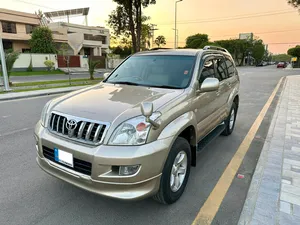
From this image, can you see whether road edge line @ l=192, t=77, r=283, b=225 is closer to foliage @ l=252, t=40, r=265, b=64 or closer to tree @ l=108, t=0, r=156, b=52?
tree @ l=108, t=0, r=156, b=52

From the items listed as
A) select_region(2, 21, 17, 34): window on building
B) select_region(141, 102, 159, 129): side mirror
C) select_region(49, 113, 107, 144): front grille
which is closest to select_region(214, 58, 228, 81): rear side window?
select_region(141, 102, 159, 129): side mirror

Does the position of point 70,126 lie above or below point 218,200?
above

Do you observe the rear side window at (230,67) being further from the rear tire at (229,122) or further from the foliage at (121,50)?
the foliage at (121,50)

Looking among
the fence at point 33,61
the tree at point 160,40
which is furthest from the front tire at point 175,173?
the tree at point 160,40

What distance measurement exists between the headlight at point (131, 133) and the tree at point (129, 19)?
1853 cm

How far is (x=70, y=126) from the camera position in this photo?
2.37m

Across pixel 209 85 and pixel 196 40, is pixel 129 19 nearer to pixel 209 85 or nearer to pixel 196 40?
pixel 209 85

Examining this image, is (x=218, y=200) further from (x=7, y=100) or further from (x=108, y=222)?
(x=7, y=100)

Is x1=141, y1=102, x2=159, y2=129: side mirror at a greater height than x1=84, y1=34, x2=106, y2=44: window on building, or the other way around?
x1=84, y1=34, x2=106, y2=44: window on building

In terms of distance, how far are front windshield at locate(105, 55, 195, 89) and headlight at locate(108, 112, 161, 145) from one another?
1.09 metres

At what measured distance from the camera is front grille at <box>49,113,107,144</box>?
2.21 m

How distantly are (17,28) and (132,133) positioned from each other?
43770 millimetres

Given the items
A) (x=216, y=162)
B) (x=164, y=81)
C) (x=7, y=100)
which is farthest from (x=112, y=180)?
(x=7, y=100)

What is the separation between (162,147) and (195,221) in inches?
37.2
